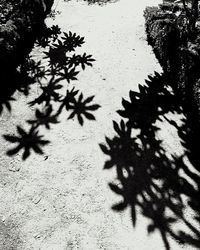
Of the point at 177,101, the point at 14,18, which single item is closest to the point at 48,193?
the point at 177,101

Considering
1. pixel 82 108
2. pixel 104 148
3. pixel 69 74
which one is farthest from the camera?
pixel 69 74

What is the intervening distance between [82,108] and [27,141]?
1878 mm

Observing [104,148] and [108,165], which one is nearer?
[108,165]

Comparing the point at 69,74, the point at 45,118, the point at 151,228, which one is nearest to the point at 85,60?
the point at 69,74

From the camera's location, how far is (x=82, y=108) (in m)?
7.36

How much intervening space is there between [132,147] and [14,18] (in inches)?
245

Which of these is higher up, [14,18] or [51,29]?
[51,29]

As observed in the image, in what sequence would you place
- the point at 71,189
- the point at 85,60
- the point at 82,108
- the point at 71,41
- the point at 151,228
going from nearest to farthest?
the point at 151,228, the point at 71,189, the point at 82,108, the point at 85,60, the point at 71,41

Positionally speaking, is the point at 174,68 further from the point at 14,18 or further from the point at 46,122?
the point at 14,18

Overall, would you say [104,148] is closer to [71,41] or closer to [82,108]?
[82,108]

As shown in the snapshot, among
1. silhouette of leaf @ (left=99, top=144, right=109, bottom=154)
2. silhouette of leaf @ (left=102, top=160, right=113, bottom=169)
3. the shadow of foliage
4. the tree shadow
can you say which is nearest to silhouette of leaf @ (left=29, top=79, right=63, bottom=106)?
the shadow of foliage

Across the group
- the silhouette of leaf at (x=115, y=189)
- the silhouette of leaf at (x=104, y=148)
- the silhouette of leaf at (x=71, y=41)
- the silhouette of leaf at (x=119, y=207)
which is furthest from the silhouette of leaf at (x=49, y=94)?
the silhouette of leaf at (x=119, y=207)

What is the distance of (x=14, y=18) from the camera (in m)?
8.87

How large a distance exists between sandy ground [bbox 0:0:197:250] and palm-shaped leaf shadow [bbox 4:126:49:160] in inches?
6.8
